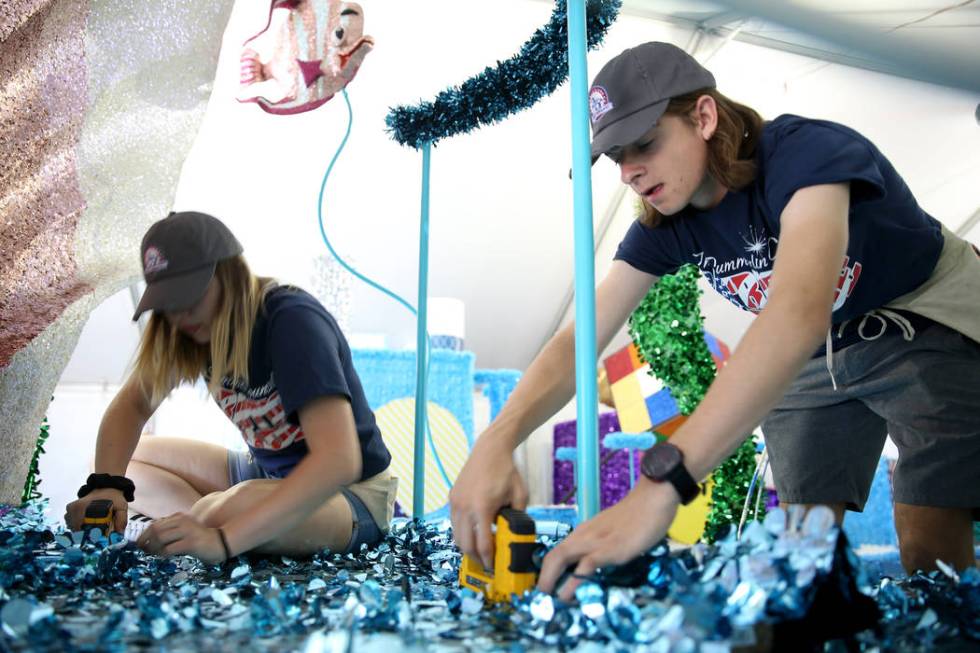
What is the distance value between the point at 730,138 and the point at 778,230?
137 millimetres

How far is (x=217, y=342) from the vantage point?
51.9 inches

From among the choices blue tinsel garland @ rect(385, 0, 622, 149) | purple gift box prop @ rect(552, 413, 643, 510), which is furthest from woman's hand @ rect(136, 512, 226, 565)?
purple gift box prop @ rect(552, 413, 643, 510)

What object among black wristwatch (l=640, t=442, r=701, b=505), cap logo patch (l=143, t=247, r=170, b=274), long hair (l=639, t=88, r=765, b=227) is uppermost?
long hair (l=639, t=88, r=765, b=227)

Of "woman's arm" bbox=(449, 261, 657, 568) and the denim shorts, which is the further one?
the denim shorts

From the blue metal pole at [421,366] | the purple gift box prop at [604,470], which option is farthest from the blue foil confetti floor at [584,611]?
the purple gift box prop at [604,470]

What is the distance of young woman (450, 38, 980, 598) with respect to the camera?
0.77 m

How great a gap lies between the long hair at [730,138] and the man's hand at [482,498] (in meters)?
0.46

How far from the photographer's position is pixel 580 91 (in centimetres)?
106

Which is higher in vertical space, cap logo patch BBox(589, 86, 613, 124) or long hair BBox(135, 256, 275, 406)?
cap logo patch BBox(589, 86, 613, 124)

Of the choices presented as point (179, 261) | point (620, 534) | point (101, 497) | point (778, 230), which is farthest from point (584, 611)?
point (101, 497)

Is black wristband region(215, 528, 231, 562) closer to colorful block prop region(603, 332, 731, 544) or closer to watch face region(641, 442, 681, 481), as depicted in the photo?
watch face region(641, 442, 681, 481)

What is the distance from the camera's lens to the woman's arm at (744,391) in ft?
2.38

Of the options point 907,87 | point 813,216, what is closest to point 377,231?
point 907,87

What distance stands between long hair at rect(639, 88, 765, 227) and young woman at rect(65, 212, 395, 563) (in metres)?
0.64
